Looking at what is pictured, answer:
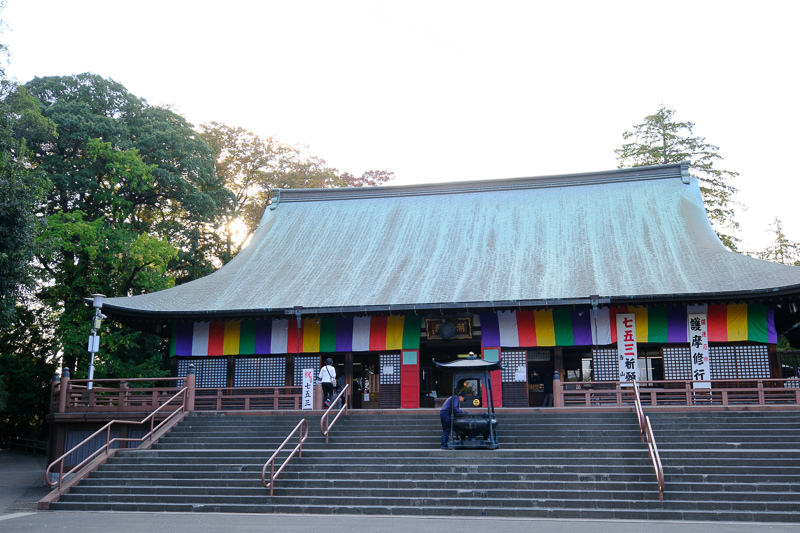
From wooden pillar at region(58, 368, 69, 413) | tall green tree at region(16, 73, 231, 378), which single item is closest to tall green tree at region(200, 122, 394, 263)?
tall green tree at region(16, 73, 231, 378)

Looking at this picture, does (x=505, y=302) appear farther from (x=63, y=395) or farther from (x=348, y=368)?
(x=63, y=395)

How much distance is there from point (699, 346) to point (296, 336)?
459 inches

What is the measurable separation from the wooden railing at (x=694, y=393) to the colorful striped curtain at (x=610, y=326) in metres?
1.32

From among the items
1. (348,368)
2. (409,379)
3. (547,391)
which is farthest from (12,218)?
(547,391)

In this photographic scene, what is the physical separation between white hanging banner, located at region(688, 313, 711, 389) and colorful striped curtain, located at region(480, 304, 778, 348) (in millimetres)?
154

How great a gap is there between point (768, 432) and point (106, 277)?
2273cm

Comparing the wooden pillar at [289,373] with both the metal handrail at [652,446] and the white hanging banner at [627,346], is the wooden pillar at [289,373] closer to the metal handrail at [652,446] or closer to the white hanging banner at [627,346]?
the white hanging banner at [627,346]

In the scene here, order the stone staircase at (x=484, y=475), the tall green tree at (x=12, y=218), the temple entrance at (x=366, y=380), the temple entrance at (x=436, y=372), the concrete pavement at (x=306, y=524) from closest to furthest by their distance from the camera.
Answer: the concrete pavement at (x=306, y=524) → the stone staircase at (x=484, y=475) → the tall green tree at (x=12, y=218) → the temple entrance at (x=436, y=372) → the temple entrance at (x=366, y=380)

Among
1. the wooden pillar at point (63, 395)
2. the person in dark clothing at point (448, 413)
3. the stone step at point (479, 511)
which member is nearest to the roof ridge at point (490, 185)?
the wooden pillar at point (63, 395)

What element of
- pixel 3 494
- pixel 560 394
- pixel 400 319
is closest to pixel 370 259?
pixel 400 319

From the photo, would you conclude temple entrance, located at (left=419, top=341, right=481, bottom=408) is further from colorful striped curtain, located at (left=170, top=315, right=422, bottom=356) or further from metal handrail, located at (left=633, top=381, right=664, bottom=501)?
metal handrail, located at (left=633, top=381, right=664, bottom=501)

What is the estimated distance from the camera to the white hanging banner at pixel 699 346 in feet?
59.6

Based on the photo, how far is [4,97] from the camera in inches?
862

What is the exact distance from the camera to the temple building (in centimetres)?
1822
